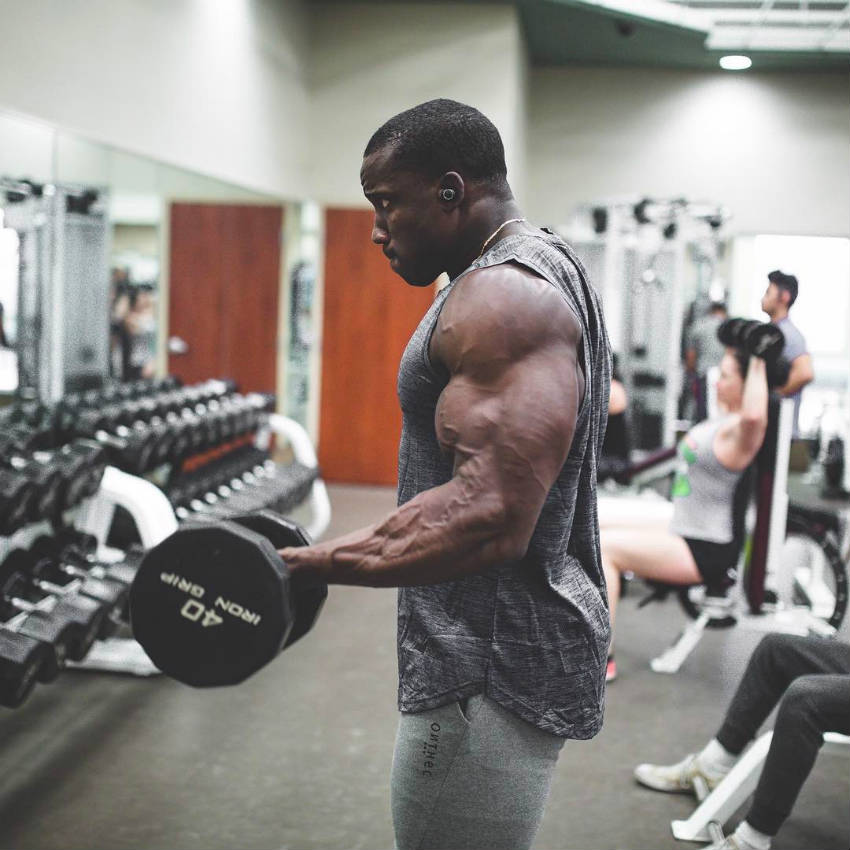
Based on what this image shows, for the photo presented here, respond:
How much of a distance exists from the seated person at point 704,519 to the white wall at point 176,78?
2.38 m

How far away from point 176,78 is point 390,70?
2.25m

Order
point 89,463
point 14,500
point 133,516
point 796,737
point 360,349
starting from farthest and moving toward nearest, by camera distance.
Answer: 1. point 360,349
2. point 133,516
3. point 89,463
4. point 14,500
5. point 796,737

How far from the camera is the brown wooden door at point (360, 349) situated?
662 centimetres

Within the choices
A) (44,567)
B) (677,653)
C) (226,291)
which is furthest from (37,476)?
(226,291)

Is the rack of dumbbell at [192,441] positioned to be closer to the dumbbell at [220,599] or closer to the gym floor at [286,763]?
the gym floor at [286,763]

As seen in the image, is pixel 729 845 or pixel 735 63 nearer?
pixel 729 845

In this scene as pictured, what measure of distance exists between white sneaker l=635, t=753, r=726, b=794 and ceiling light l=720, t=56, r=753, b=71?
623 centimetres

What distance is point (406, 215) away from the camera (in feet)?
3.12

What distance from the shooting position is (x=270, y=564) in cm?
83

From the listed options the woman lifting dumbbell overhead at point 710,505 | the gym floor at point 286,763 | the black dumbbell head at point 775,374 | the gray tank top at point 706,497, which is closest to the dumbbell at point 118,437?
the gym floor at point 286,763

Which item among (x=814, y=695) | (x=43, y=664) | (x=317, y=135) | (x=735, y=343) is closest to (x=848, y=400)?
(x=317, y=135)

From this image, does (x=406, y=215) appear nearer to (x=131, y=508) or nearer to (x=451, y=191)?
(x=451, y=191)

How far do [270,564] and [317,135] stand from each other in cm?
619

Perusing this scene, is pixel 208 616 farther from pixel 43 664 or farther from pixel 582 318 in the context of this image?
pixel 43 664
